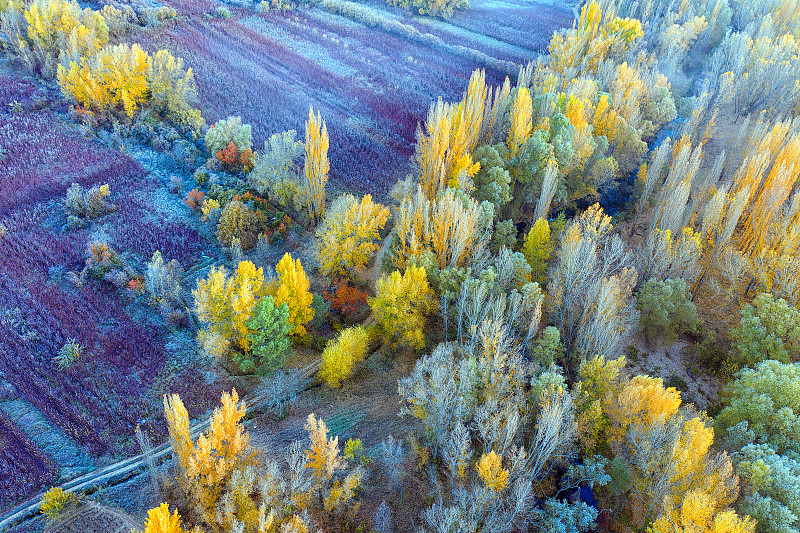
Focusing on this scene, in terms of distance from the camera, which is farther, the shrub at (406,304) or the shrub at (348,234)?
the shrub at (348,234)

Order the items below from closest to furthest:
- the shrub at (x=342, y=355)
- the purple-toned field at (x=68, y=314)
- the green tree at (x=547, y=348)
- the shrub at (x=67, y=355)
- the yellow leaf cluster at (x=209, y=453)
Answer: the yellow leaf cluster at (x=209, y=453) → the purple-toned field at (x=68, y=314) → the green tree at (x=547, y=348) → the shrub at (x=342, y=355) → the shrub at (x=67, y=355)

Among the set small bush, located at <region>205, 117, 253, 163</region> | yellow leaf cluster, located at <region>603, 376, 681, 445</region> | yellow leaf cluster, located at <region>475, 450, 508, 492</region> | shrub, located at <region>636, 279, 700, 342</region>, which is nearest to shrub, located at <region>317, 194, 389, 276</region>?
small bush, located at <region>205, 117, 253, 163</region>

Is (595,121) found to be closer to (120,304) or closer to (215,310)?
(215,310)

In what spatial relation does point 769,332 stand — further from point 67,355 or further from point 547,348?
point 67,355

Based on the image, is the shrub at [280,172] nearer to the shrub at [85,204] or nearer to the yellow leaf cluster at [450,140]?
the yellow leaf cluster at [450,140]

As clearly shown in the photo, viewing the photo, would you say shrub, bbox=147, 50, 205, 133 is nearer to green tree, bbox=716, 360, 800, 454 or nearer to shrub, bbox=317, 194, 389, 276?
shrub, bbox=317, 194, 389, 276

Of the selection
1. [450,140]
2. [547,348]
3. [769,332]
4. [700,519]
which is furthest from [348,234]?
[769,332]

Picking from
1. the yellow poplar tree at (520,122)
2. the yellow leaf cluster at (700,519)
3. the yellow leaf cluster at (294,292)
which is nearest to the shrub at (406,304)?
the yellow leaf cluster at (294,292)
